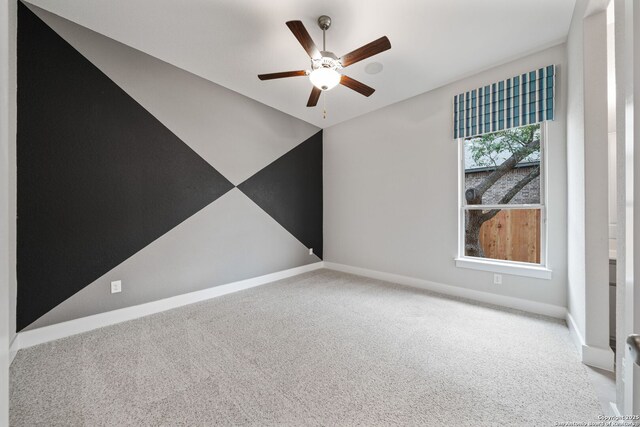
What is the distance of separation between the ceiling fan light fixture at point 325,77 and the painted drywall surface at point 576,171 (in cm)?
184

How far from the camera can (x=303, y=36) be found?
1.95m

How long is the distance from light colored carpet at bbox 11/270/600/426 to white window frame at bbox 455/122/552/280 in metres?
0.46

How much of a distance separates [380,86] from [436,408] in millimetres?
3352

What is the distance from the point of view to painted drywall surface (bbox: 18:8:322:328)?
2.48 m

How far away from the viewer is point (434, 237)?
134 inches

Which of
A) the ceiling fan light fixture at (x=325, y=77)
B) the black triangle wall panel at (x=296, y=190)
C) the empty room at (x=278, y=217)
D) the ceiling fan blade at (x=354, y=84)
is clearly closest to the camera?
the empty room at (x=278, y=217)

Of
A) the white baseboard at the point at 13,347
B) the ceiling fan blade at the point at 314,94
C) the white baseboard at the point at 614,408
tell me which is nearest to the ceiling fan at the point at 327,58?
the ceiling fan blade at the point at 314,94

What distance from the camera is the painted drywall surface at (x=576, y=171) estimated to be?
1900mm

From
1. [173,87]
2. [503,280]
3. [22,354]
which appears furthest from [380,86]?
[22,354]

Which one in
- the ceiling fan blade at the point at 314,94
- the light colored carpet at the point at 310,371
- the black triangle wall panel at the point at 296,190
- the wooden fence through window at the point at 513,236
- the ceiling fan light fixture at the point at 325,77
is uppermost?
the ceiling fan blade at the point at 314,94

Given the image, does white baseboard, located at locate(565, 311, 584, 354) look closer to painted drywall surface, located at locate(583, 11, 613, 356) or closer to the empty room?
the empty room

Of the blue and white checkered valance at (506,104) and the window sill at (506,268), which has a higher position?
the blue and white checkered valance at (506,104)

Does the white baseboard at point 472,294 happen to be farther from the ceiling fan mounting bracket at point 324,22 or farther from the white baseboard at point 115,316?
the ceiling fan mounting bracket at point 324,22

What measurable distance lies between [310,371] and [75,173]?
268 centimetres
